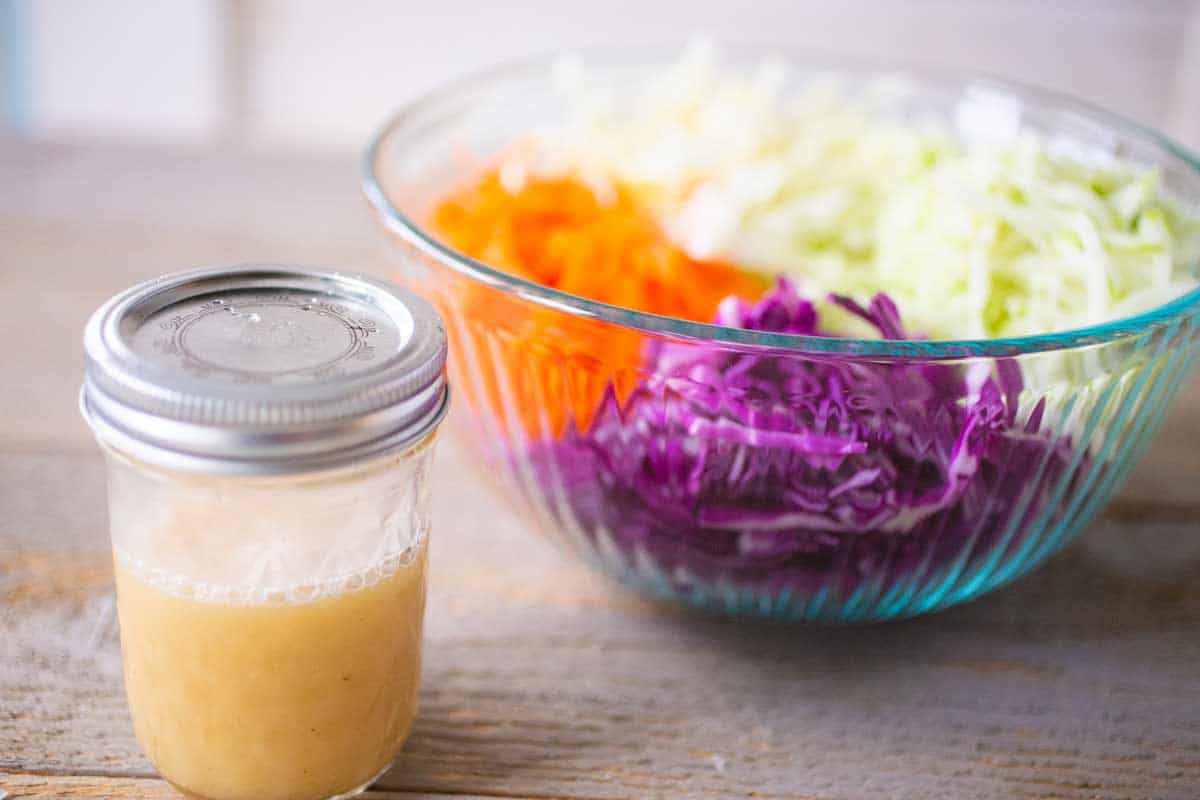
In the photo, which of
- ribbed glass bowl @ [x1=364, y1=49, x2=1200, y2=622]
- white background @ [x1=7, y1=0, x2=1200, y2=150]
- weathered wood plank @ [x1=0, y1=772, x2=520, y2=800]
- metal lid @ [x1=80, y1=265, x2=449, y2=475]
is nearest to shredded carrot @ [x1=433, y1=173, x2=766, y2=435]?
ribbed glass bowl @ [x1=364, y1=49, x2=1200, y2=622]

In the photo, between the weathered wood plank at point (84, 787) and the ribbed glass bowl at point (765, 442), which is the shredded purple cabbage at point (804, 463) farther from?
the weathered wood plank at point (84, 787)

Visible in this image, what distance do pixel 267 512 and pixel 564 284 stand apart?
16.7 inches

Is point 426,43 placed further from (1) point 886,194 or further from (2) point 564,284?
(2) point 564,284

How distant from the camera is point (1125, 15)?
2941mm

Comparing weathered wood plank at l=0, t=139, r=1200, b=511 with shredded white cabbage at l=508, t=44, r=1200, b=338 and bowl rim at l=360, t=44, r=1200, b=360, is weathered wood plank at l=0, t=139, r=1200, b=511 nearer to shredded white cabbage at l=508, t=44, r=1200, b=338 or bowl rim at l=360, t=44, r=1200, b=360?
bowl rim at l=360, t=44, r=1200, b=360

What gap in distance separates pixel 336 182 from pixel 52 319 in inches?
23.2

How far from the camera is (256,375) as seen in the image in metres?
0.60

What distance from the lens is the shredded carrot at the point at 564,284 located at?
0.77 m

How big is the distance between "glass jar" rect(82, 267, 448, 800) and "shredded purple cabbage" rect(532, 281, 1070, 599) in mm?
162

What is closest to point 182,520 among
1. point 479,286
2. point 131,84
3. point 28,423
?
point 479,286

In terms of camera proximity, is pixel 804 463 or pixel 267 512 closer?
pixel 267 512

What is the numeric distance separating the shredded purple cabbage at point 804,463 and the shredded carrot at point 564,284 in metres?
0.03

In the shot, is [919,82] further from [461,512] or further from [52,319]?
[52,319]

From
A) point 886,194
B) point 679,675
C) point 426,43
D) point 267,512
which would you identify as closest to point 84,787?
point 267,512
